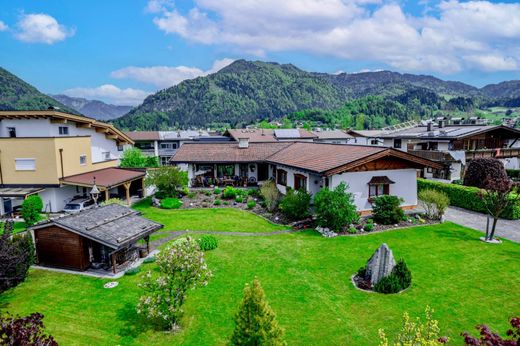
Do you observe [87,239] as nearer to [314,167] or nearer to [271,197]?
[271,197]

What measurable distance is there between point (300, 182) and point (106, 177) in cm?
1780

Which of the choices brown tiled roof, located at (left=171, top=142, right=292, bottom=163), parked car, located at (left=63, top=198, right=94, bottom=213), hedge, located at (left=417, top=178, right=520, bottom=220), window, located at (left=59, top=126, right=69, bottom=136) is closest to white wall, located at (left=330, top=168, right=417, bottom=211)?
hedge, located at (left=417, top=178, right=520, bottom=220)

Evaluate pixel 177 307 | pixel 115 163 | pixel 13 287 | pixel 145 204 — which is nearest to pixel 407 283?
pixel 177 307

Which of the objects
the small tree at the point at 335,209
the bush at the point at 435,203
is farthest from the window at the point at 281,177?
the bush at the point at 435,203

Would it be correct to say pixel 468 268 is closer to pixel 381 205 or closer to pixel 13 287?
pixel 381 205

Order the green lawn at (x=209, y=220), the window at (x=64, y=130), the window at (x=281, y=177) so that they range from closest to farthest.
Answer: the green lawn at (x=209, y=220), the window at (x=64, y=130), the window at (x=281, y=177)

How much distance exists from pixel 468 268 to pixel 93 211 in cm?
1857

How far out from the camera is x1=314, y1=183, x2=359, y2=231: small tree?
19891 mm

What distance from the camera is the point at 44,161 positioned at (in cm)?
2639

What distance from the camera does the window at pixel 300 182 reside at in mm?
25391

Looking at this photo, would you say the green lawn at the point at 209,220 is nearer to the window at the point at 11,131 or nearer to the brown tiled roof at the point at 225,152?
the brown tiled roof at the point at 225,152

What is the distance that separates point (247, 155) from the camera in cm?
3544

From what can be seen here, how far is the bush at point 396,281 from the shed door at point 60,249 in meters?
13.3

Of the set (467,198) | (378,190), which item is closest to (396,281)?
(378,190)
